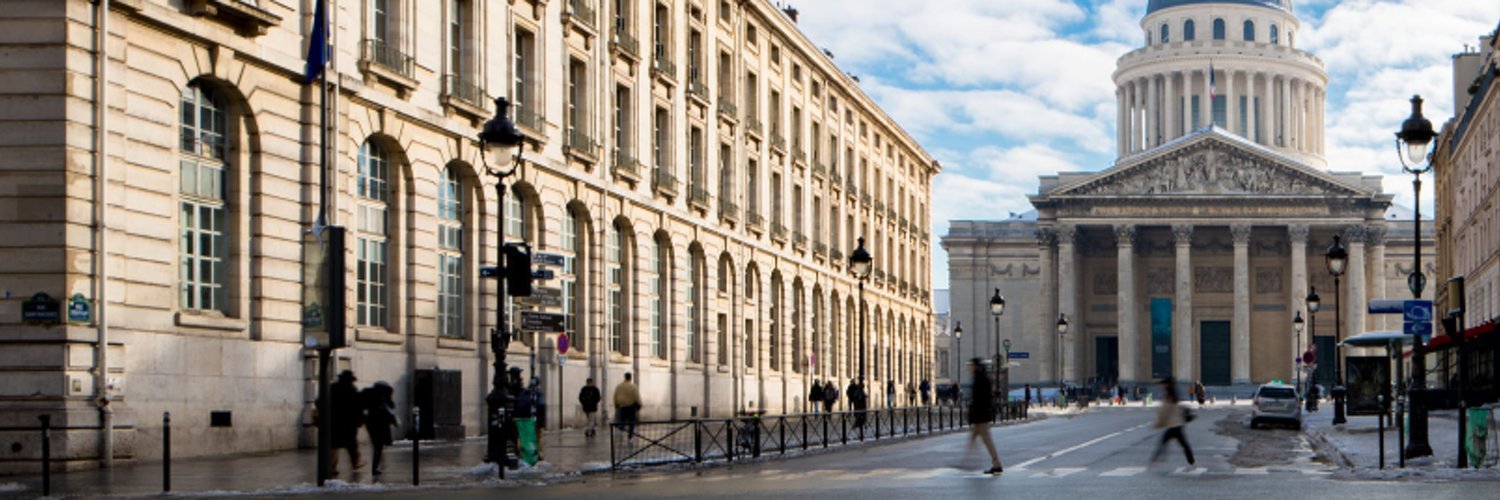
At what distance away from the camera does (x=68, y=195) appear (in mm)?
25891

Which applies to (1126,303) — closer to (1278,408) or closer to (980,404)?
(1278,408)

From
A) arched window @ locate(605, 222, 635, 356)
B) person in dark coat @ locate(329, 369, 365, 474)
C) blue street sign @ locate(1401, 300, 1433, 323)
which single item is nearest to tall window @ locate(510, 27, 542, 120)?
arched window @ locate(605, 222, 635, 356)

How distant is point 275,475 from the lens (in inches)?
956

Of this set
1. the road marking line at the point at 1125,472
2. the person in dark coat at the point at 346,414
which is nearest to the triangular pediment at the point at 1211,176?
the road marking line at the point at 1125,472

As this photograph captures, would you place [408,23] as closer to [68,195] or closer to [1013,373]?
[68,195]

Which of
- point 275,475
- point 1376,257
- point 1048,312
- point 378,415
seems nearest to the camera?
point 275,475

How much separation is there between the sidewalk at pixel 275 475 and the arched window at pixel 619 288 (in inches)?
664

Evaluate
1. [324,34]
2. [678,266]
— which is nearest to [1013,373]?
[678,266]

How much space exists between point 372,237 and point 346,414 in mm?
12305

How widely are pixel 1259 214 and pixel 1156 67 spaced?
33.3 m

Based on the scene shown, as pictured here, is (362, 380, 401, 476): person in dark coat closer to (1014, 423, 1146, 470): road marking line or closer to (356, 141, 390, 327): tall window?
(1014, 423, 1146, 470): road marking line

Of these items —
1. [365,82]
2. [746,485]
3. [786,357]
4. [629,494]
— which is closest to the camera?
[629,494]

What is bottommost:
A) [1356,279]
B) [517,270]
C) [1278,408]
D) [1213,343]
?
[1278,408]

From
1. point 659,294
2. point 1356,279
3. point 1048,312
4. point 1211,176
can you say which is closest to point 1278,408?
point 659,294
